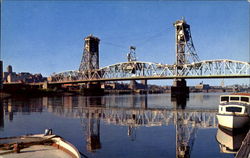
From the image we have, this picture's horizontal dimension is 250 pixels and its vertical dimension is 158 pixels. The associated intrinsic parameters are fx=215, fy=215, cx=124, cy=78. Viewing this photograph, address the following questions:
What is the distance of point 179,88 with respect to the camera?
126938 mm

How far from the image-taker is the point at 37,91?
471ft

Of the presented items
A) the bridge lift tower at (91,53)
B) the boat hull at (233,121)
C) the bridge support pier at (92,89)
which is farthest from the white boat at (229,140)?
the bridge lift tower at (91,53)

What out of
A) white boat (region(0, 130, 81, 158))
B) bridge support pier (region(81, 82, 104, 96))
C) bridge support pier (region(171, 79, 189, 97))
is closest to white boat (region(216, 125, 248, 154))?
white boat (region(0, 130, 81, 158))

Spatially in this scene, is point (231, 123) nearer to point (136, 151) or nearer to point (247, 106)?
point (247, 106)

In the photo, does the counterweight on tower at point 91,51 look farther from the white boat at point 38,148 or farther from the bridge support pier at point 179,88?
the white boat at point 38,148

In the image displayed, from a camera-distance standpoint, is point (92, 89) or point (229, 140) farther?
A: point (92, 89)

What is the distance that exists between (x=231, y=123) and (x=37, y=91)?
139682 millimetres

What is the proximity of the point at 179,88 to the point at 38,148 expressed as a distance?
12061cm

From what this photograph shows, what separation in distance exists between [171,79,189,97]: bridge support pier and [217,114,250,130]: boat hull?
101m

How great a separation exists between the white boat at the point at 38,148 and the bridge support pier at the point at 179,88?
11533 cm

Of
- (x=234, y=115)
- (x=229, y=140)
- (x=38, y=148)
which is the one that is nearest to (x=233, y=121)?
(x=234, y=115)

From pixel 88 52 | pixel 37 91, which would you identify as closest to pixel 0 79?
pixel 37 91

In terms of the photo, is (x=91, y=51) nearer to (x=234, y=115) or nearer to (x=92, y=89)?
(x=92, y=89)

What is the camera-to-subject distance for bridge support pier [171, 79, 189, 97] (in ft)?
411
